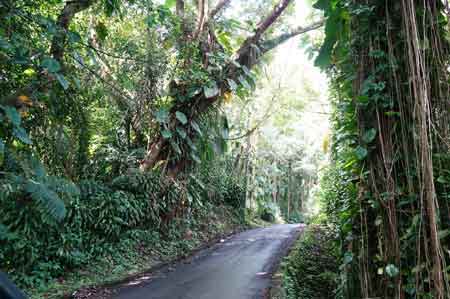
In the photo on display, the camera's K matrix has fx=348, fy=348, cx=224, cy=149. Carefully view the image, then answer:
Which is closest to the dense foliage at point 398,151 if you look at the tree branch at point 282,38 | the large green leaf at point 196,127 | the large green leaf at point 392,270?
the large green leaf at point 392,270

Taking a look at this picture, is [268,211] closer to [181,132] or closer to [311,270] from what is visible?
[181,132]

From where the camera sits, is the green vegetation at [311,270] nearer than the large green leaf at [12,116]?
No

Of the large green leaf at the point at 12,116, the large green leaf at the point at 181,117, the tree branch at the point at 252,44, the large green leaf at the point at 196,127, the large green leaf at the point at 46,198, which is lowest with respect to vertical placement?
the large green leaf at the point at 46,198

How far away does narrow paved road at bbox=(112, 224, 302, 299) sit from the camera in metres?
5.08

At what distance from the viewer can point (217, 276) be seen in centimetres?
604

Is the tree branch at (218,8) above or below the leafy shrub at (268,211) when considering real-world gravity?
above

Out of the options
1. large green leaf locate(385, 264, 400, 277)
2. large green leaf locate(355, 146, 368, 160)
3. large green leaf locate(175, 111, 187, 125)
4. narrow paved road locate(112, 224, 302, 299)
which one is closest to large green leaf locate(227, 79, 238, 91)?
large green leaf locate(175, 111, 187, 125)

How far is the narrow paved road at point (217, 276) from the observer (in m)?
5.08

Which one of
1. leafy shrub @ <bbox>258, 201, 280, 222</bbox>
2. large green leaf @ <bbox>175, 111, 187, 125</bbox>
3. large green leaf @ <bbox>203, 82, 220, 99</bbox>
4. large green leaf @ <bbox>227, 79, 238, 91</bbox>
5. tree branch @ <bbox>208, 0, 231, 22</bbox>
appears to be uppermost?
tree branch @ <bbox>208, 0, 231, 22</bbox>

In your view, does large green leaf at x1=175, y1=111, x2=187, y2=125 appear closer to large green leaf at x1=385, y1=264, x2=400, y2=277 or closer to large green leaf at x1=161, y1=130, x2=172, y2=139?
large green leaf at x1=161, y1=130, x2=172, y2=139

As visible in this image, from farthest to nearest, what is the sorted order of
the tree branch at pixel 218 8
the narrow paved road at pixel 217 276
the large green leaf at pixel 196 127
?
the tree branch at pixel 218 8
the large green leaf at pixel 196 127
the narrow paved road at pixel 217 276

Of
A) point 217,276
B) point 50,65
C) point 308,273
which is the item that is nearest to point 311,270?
point 308,273

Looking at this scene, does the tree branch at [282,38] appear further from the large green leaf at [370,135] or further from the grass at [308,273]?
the large green leaf at [370,135]

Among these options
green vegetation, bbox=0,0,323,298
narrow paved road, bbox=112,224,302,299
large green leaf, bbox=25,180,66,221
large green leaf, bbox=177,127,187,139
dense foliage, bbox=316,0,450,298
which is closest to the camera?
dense foliage, bbox=316,0,450,298
